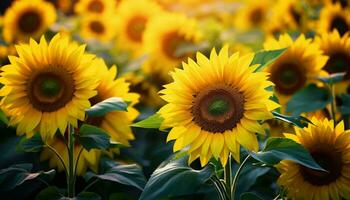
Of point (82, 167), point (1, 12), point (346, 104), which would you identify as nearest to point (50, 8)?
point (1, 12)

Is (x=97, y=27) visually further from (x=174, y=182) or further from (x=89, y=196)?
(x=174, y=182)

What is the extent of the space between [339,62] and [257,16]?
7.90 feet

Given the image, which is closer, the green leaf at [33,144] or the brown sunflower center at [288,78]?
the green leaf at [33,144]

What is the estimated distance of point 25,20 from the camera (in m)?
4.14

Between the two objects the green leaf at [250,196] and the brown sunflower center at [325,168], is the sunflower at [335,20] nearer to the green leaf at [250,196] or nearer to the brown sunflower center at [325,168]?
the brown sunflower center at [325,168]

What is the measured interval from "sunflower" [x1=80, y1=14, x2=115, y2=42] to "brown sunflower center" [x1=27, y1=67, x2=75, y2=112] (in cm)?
245

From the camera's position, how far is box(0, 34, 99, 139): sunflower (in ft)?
7.10

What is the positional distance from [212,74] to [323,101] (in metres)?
0.85

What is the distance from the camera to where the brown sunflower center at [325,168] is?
2117 millimetres

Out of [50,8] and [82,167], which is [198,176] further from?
[50,8]

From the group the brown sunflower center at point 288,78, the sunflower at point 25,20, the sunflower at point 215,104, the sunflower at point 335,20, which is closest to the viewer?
the sunflower at point 215,104

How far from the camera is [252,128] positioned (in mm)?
1891

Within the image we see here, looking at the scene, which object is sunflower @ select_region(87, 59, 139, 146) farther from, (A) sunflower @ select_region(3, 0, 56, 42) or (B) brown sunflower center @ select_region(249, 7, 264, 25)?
(B) brown sunflower center @ select_region(249, 7, 264, 25)

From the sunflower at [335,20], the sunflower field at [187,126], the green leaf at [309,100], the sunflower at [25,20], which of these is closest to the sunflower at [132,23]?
the sunflower at [25,20]
